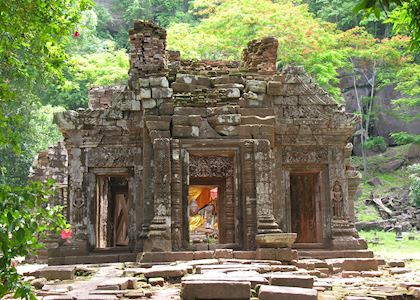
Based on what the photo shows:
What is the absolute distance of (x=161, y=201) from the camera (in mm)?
11539

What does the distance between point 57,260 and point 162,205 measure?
2810mm

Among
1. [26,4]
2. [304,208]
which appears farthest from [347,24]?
[26,4]

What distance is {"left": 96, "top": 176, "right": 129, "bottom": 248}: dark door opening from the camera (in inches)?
658

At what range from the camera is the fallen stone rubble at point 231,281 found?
6.25 meters

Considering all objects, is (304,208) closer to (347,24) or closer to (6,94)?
(6,94)

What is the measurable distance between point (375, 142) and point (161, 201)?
74.3ft

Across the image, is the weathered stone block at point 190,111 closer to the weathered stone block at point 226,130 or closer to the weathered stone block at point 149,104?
the weathered stone block at point 226,130

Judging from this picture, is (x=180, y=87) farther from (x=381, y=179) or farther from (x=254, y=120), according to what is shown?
(x=381, y=179)

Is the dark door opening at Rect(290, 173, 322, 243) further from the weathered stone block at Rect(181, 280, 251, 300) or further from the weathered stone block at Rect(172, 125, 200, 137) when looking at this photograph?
the weathered stone block at Rect(181, 280, 251, 300)

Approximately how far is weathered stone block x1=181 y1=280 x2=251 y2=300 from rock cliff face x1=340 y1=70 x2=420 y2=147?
93.1 ft

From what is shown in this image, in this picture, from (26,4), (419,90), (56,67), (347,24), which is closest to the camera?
(26,4)

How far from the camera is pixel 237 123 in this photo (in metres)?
12.2

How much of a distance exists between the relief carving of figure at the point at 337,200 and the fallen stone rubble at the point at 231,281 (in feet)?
5.65

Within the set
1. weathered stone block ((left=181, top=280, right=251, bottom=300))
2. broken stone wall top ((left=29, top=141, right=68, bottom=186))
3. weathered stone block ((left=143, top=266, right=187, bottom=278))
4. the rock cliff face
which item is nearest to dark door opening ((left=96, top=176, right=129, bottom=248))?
broken stone wall top ((left=29, top=141, right=68, bottom=186))
